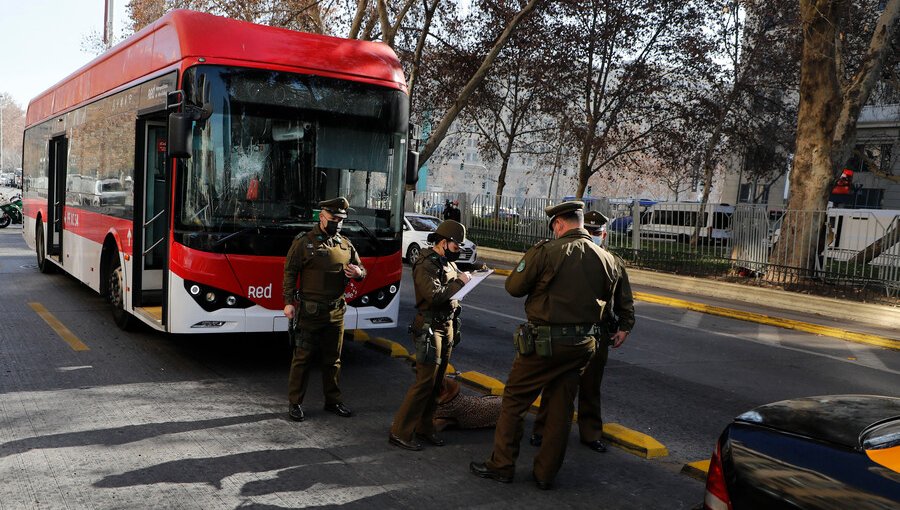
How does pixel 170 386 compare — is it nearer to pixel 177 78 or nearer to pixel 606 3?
pixel 177 78

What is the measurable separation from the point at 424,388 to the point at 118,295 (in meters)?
5.25

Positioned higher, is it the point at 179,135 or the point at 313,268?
the point at 179,135

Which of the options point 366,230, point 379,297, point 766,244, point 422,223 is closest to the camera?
point 366,230

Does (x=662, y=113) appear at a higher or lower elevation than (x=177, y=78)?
higher

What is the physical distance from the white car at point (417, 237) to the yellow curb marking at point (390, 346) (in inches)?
441

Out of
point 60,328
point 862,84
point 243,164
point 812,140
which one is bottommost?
point 60,328

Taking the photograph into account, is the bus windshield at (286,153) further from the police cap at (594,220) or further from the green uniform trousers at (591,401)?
the green uniform trousers at (591,401)

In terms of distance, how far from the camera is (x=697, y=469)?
16.9 feet

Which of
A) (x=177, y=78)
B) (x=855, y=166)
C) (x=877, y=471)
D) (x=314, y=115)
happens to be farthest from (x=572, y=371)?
(x=855, y=166)

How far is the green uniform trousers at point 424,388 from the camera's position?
17.4 ft

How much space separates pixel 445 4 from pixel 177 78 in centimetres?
A: 2219

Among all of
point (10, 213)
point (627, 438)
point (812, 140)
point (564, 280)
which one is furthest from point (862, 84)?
point (10, 213)

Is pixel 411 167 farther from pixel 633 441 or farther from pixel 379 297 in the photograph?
pixel 633 441

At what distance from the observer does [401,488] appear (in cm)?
470
